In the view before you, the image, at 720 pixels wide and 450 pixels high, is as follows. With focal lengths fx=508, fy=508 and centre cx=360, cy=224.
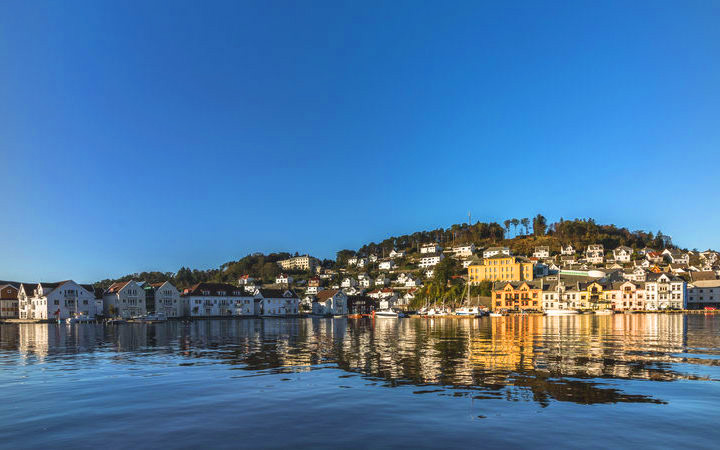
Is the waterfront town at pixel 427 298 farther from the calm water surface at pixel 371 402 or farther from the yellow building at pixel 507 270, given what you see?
the calm water surface at pixel 371 402

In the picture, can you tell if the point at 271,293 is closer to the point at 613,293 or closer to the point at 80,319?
the point at 80,319

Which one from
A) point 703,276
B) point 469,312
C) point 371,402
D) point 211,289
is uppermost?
point 371,402

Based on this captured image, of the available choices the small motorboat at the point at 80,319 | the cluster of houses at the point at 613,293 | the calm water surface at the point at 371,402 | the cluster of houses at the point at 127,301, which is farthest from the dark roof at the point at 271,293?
the calm water surface at the point at 371,402

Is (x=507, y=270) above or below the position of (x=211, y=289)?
above

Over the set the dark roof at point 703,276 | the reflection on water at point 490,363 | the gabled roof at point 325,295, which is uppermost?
the reflection on water at point 490,363

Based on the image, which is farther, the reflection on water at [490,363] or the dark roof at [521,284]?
the dark roof at [521,284]

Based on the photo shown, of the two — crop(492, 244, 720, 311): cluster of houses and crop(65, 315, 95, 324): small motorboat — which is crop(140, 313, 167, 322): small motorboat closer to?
crop(65, 315, 95, 324): small motorboat

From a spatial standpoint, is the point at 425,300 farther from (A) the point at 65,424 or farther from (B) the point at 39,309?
(A) the point at 65,424

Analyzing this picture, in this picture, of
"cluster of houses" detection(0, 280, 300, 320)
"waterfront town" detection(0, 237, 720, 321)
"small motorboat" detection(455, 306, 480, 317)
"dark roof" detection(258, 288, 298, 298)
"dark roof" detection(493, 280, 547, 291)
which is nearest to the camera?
"cluster of houses" detection(0, 280, 300, 320)

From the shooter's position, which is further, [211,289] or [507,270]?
[507,270]

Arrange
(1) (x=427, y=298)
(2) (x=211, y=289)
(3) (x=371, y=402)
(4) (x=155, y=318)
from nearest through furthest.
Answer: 1. (3) (x=371, y=402)
2. (4) (x=155, y=318)
3. (2) (x=211, y=289)
4. (1) (x=427, y=298)

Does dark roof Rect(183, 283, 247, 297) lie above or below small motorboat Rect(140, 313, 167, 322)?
above

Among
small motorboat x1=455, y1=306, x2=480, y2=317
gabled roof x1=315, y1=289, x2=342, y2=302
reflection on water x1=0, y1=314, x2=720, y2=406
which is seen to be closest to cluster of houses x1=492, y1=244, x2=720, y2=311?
small motorboat x1=455, y1=306, x2=480, y2=317

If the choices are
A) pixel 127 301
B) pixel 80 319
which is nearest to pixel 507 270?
pixel 127 301
